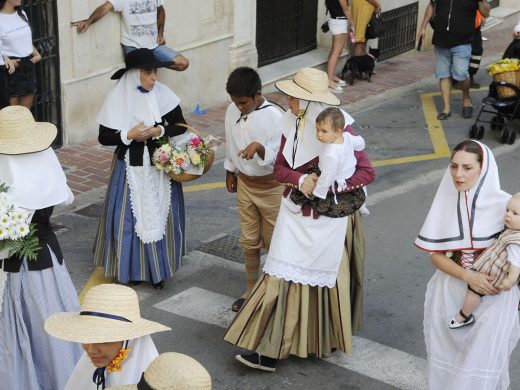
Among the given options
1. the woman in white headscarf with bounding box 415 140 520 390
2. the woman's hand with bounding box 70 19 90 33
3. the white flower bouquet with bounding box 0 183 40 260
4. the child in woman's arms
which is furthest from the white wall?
the child in woman's arms

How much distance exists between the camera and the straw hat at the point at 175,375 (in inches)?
135

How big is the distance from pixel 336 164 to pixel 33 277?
6.29ft

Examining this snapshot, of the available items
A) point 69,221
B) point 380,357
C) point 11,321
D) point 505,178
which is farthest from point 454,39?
point 11,321

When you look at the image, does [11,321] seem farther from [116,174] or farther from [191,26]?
[191,26]

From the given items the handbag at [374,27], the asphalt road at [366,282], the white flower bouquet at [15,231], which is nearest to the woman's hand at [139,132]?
the asphalt road at [366,282]

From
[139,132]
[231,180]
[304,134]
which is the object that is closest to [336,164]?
[304,134]

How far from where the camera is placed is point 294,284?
21.3 ft

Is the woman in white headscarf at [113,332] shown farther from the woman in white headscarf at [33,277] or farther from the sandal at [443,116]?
the sandal at [443,116]

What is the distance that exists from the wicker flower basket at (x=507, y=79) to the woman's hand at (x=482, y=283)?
6.65m

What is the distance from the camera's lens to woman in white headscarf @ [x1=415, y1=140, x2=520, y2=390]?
17.9 feet

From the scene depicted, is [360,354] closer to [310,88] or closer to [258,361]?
[258,361]

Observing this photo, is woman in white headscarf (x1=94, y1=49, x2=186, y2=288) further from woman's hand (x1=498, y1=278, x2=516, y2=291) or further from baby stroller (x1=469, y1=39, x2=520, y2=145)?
baby stroller (x1=469, y1=39, x2=520, y2=145)

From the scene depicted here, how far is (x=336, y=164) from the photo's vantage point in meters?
6.18

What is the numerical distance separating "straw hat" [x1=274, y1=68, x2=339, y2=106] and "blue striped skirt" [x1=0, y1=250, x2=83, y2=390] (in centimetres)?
185
